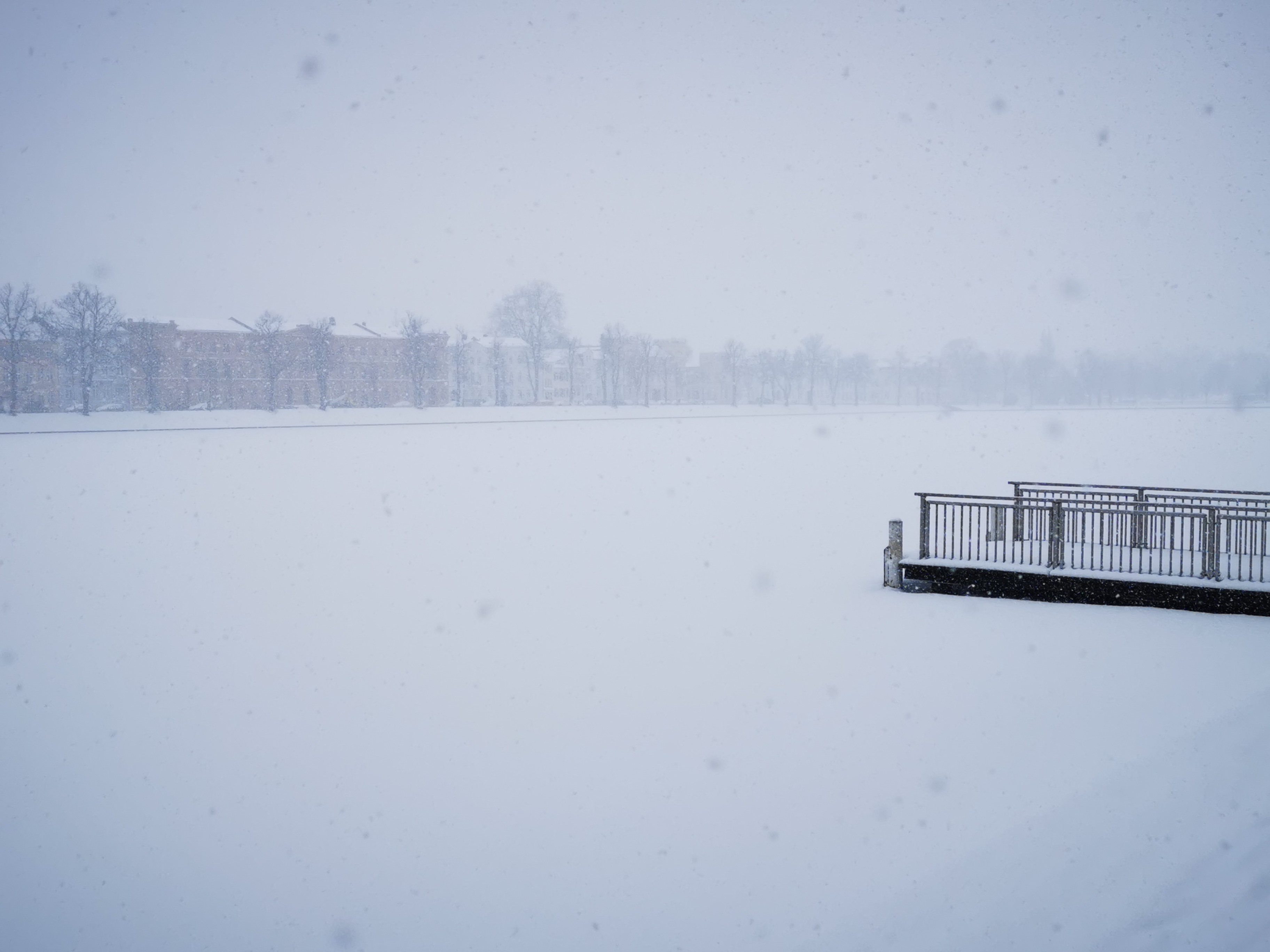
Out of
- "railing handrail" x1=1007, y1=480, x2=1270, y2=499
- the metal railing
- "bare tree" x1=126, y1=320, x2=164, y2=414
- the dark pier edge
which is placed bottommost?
the dark pier edge

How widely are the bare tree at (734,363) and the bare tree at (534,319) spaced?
21884 mm

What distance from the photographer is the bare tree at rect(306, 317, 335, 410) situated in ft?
260

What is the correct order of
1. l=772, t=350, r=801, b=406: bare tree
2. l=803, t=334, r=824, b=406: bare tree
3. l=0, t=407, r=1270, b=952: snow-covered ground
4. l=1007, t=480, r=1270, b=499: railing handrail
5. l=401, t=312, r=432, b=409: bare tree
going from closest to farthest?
l=0, t=407, r=1270, b=952: snow-covered ground, l=1007, t=480, r=1270, b=499: railing handrail, l=401, t=312, r=432, b=409: bare tree, l=772, t=350, r=801, b=406: bare tree, l=803, t=334, r=824, b=406: bare tree

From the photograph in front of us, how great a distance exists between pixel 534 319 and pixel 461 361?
10.3m

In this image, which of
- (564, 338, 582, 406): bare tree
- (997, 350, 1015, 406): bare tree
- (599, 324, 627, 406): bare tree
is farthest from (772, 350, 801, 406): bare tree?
(997, 350, 1015, 406): bare tree

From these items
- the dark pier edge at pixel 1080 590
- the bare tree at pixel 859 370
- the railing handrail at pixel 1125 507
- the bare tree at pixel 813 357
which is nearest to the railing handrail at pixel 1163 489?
the railing handrail at pixel 1125 507

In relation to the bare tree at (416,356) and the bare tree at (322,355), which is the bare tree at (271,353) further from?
the bare tree at (416,356)

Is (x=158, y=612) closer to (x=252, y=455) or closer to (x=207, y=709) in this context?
(x=207, y=709)

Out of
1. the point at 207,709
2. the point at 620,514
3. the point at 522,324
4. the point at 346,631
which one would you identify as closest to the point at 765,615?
the point at 346,631

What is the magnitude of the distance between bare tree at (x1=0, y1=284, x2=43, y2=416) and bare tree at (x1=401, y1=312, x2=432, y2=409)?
30368 mm

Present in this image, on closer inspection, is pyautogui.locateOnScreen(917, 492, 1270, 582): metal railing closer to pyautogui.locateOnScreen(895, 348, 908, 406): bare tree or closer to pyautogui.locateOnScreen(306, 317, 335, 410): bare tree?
pyautogui.locateOnScreen(306, 317, 335, 410): bare tree

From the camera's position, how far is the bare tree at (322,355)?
79.1 metres

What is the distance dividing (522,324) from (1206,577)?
307ft

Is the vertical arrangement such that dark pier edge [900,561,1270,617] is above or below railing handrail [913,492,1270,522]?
below
